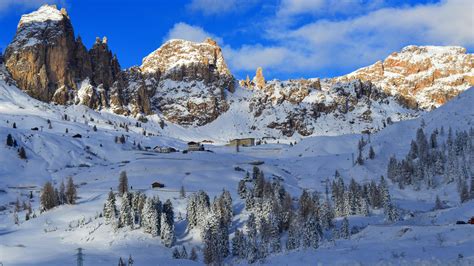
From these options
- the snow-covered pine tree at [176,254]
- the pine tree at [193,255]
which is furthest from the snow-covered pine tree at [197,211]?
the snow-covered pine tree at [176,254]

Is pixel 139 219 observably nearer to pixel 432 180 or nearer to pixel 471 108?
pixel 432 180

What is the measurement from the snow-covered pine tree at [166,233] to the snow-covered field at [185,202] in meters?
1.38

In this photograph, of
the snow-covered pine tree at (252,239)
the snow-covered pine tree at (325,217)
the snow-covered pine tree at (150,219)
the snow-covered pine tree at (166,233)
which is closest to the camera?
the snow-covered pine tree at (252,239)

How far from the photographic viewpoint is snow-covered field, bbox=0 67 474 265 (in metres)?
37.0

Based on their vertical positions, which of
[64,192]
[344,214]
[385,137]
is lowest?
[344,214]

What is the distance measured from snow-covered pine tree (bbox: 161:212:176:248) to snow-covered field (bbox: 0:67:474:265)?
1376 mm

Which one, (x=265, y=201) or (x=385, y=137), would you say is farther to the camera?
(x=385, y=137)

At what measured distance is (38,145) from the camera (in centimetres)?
18825

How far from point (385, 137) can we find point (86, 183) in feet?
348

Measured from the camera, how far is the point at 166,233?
79.1 meters

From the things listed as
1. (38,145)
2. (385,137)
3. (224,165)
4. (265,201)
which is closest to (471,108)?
(385,137)

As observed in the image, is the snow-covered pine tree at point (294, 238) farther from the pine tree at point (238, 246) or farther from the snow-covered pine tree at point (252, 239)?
the pine tree at point (238, 246)

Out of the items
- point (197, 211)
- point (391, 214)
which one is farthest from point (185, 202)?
point (391, 214)

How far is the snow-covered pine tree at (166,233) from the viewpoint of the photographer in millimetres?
78444
